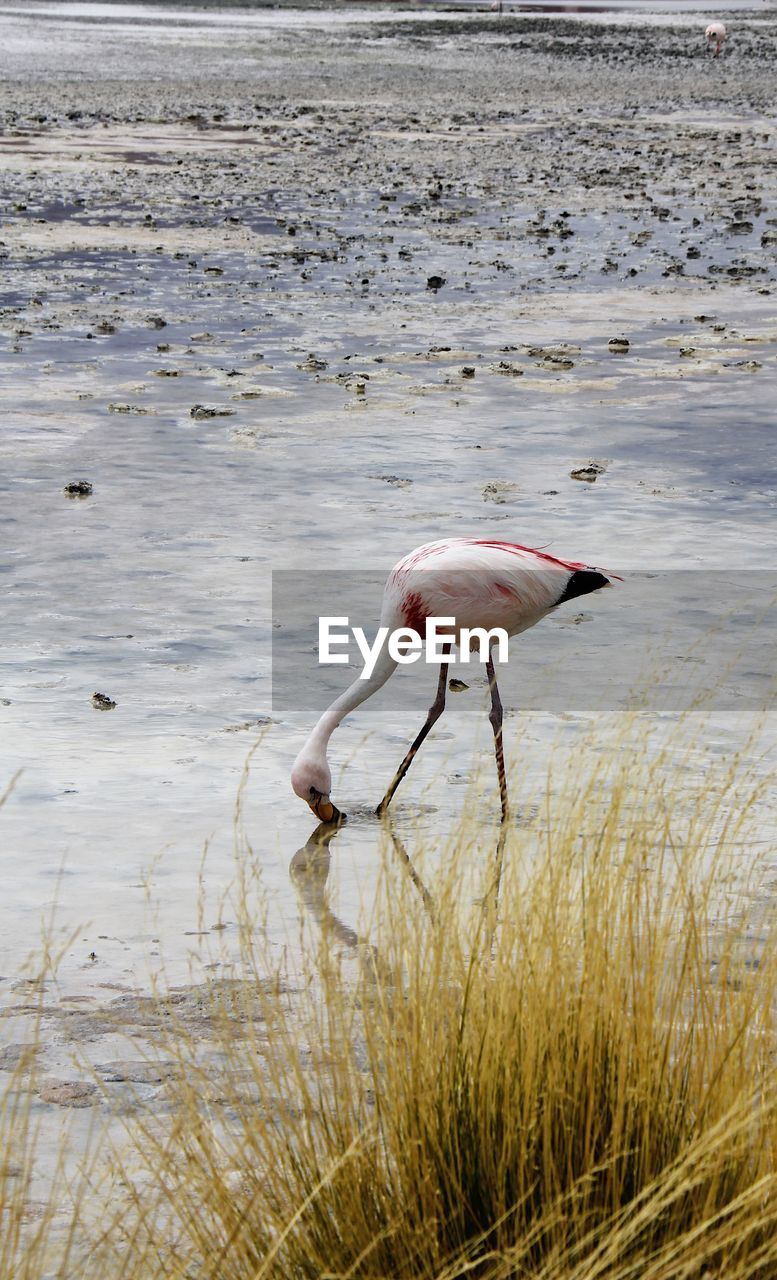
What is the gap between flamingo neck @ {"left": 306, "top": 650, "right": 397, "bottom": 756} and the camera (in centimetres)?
621

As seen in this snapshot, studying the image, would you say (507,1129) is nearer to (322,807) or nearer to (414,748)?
(322,807)

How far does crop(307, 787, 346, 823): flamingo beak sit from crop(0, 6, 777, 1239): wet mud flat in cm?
12

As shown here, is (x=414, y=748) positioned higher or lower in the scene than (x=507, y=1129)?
lower

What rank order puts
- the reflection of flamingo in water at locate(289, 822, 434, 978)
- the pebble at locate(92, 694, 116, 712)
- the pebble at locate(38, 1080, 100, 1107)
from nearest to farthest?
1. the pebble at locate(38, 1080, 100, 1107)
2. the reflection of flamingo in water at locate(289, 822, 434, 978)
3. the pebble at locate(92, 694, 116, 712)

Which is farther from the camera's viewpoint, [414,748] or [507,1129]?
[414,748]

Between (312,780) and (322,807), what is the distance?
4.6 inches

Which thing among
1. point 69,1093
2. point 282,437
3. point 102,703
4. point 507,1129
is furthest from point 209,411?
point 507,1129

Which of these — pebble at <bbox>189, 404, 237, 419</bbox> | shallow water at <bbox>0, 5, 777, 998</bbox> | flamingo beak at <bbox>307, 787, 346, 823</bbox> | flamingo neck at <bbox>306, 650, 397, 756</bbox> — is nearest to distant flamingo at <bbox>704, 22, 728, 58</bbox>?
shallow water at <bbox>0, 5, 777, 998</bbox>

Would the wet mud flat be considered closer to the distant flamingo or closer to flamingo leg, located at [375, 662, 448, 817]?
flamingo leg, located at [375, 662, 448, 817]

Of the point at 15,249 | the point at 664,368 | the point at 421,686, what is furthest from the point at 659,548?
the point at 15,249

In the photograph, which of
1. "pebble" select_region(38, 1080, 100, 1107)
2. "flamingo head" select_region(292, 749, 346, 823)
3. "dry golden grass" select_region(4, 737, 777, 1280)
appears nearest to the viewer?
"dry golden grass" select_region(4, 737, 777, 1280)

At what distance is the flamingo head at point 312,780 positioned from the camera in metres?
6.19

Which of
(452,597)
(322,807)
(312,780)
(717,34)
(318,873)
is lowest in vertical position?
(318,873)

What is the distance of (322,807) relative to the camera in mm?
6258
